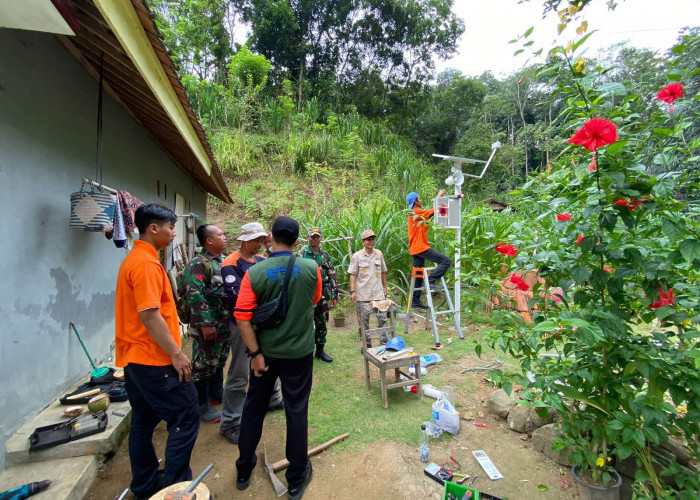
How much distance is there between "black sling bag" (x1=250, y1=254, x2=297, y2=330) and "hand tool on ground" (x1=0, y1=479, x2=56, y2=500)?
4.76 ft

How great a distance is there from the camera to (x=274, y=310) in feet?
6.41

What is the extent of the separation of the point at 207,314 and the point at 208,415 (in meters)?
1.05

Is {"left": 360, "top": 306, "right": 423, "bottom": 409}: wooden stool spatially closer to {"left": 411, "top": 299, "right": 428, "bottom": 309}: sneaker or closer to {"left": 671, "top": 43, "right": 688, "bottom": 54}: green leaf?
{"left": 411, "top": 299, "right": 428, "bottom": 309}: sneaker

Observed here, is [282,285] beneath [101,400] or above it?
above

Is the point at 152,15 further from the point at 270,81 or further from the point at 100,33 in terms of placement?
the point at 270,81

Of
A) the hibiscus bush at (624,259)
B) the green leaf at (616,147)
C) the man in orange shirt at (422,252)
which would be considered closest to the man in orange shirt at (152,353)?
the hibiscus bush at (624,259)

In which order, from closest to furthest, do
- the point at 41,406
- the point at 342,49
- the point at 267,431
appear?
the point at 41,406
the point at 267,431
the point at 342,49

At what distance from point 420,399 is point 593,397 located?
68.9 inches

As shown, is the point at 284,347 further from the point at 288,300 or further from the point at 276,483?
the point at 276,483

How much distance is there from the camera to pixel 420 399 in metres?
3.29

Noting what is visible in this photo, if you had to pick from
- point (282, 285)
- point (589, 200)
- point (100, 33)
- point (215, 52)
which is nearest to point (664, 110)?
point (589, 200)

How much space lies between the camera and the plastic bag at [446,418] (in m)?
2.72

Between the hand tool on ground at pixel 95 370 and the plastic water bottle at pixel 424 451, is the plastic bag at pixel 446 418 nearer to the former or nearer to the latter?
the plastic water bottle at pixel 424 451

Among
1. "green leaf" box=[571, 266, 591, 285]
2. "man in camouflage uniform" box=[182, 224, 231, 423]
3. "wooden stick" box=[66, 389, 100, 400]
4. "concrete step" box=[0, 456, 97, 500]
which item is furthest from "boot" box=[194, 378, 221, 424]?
Answer: "green leaf" box=[571, 266, 591, 285]
